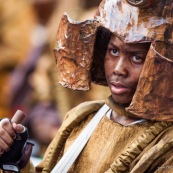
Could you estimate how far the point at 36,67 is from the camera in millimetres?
10070

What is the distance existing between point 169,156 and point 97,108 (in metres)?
0.69

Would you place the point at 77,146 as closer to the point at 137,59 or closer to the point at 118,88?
the point at 118,88

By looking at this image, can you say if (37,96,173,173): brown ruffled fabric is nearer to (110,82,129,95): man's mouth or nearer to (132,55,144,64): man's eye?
(110,82,129,95): man's mouth

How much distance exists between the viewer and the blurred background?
9133 millimetres

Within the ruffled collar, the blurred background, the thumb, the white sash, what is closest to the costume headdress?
the ruffled collar

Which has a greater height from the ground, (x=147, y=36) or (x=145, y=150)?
(x=147, y=36)

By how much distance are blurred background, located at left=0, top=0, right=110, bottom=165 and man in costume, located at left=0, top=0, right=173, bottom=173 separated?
2.57 meters

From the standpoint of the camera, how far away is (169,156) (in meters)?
5.61

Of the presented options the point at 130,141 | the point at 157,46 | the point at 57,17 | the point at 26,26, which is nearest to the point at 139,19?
the point at 157,46

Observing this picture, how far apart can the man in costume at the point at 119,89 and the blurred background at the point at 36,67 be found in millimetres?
2570

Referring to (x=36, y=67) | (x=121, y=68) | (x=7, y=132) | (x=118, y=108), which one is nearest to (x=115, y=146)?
(x=118, y=108)

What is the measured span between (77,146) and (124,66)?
0.53 meters

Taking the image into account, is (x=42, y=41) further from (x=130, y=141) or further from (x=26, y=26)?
(x=130, y=141)

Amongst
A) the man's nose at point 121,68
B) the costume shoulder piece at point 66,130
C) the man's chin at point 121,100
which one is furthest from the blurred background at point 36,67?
the man's nose at point 121,68
